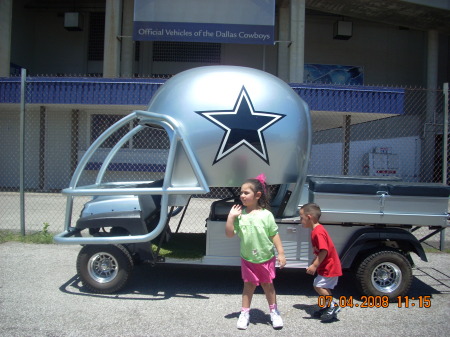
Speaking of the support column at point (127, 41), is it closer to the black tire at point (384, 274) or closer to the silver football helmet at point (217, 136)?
the silver football helmet at point (217, 136)

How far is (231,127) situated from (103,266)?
2.17 m

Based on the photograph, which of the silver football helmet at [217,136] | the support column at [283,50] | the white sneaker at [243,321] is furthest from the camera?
the support column at [283,50]

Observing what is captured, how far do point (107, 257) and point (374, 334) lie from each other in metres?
2.94

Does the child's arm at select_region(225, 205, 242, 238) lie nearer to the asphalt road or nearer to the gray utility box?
the asphalt road

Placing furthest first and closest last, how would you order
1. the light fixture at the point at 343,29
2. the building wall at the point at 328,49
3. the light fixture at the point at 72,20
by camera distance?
the building wall at the point at 328,49, the light fixture at the point at 343,29, the light fixture at the point at 72,20

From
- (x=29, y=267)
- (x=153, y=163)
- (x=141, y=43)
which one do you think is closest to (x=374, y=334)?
(x=29, y=267)

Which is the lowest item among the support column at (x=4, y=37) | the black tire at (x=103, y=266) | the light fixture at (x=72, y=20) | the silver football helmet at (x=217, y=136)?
the black tire at (x=103, y=266)

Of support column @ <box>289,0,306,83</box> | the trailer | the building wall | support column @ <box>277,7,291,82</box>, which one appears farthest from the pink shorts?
the building wall

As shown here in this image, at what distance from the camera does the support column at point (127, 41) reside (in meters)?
15.8

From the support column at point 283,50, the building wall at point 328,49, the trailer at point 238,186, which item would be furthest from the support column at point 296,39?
the trailer at point 238,186

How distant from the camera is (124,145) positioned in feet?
44.6

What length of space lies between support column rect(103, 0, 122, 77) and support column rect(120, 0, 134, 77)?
0.75m

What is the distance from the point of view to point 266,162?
446 centimetres

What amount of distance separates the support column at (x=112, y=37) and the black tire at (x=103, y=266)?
37.6 ft
